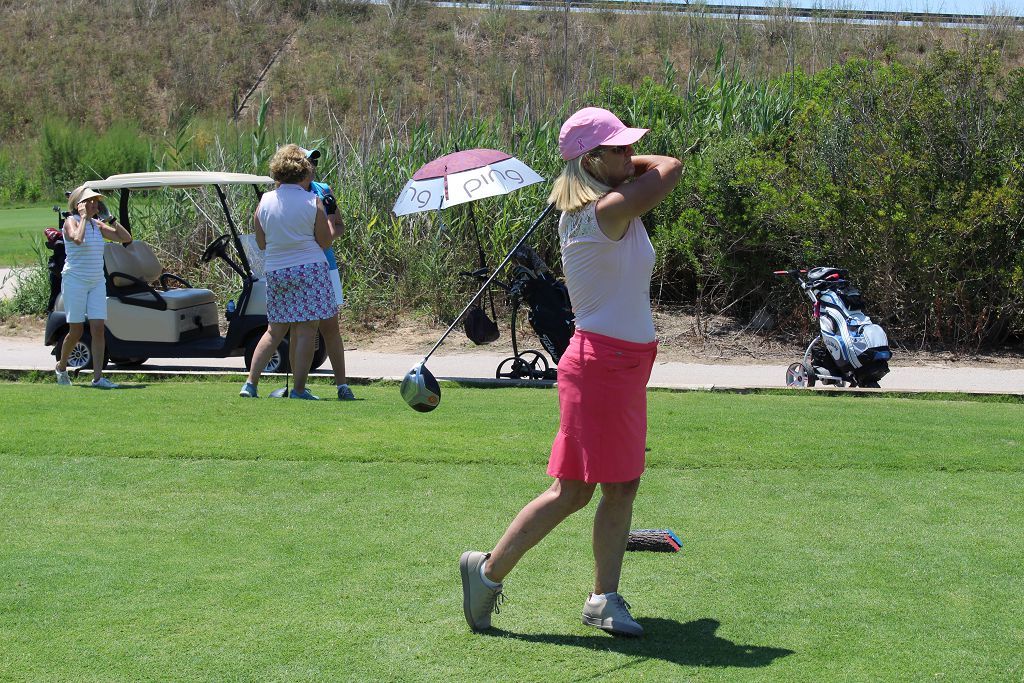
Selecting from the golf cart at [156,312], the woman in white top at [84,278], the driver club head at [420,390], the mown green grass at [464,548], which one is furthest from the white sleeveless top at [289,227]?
the driver club head at [420,390]

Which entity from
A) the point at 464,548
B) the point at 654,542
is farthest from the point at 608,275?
the point at 464,548

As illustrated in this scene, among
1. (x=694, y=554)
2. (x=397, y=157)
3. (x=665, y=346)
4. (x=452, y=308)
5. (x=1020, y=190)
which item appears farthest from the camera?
(x=397, y=157)

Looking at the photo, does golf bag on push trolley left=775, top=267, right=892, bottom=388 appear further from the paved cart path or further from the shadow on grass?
the shadow on grass

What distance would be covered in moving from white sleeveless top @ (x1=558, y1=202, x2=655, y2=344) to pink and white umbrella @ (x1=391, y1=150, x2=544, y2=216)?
4.75m

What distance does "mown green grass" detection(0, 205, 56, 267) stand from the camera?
21878mm

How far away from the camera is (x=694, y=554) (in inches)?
195

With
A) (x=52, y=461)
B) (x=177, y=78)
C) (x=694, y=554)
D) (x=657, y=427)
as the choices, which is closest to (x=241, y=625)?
(x=694, y=554)

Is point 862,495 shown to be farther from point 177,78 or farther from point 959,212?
point 177,78

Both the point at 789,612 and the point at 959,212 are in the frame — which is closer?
the point at 789,612

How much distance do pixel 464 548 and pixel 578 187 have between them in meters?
1.77

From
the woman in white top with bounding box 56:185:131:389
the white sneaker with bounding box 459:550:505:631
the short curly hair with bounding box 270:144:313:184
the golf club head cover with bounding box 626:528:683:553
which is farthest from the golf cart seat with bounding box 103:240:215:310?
the white sneaker with bounding box 459:550:505:631

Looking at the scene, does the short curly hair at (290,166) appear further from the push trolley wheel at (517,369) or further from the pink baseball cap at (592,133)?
the pink baseball cap at (592,133)

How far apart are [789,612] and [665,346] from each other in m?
10.0

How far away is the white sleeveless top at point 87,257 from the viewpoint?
10148 mm
